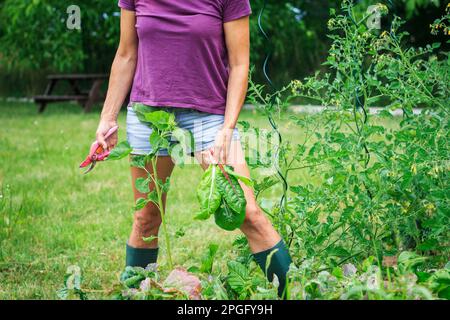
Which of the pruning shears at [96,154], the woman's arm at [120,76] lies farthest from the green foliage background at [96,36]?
the pruning shears at [96,154]

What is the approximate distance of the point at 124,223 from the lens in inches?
173

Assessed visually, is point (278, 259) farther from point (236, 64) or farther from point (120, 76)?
Result: point (120, 76)

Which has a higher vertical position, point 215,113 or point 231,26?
point 231,26

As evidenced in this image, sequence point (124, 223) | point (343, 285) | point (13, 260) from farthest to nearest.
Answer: point (124, 223) → point (13, 260) → point (343, 285)

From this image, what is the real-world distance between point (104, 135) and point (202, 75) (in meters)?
0.45

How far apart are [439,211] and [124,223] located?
247cm

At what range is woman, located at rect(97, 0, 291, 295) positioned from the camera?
7.77 ft

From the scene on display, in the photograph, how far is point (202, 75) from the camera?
2457 millimetres

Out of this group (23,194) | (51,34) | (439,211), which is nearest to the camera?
(439,211)

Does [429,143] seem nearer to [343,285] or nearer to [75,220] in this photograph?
[343,285]

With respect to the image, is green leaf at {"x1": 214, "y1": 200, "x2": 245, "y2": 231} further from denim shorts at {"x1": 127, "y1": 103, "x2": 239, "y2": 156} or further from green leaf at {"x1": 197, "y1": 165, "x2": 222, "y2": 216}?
denim shorts at {"x1": 127, "y1": 103, "x2": 239, "y2": 156}

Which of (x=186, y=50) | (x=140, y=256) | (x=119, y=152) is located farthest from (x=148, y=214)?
(x=186, y=50)

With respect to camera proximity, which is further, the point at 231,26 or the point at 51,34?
the point at 51,34
